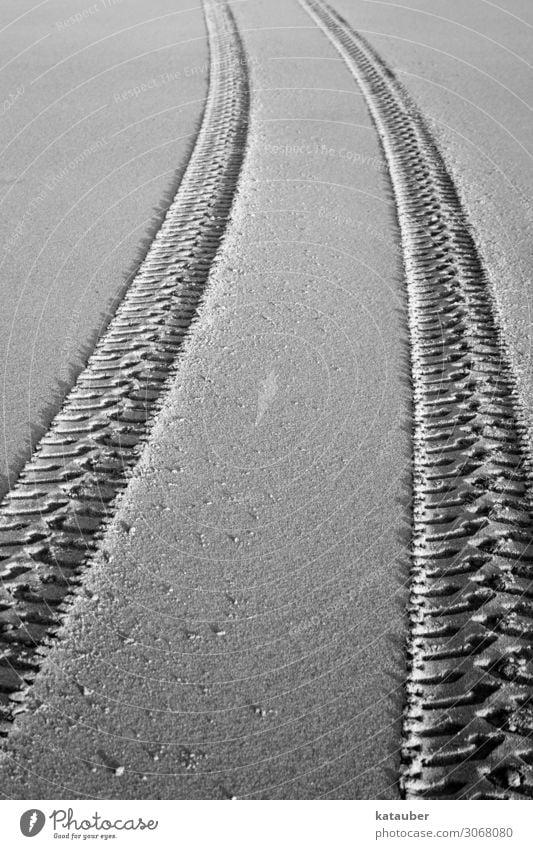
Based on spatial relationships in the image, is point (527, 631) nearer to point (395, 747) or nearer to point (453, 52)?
point (395, 747)

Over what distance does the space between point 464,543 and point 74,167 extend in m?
4.76

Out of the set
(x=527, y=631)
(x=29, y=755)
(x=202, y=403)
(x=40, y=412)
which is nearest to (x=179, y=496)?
(x=202, y=403)

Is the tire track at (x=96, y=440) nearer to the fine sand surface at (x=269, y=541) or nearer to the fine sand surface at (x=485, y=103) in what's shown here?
the fine sand surface at (x=269, y=541)

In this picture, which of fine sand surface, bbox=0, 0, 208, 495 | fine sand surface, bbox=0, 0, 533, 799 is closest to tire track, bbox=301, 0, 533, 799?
fine sand surface, bbox=0, 0, 533, 799

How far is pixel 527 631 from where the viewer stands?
3316 millimetres

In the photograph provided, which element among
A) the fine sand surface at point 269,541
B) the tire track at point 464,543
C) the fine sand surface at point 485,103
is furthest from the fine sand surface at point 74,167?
the fine sand surface at point 485,103

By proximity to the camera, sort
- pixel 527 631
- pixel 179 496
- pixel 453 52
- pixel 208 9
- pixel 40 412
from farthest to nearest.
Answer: pixel 208 9 → pixel 453 52 → pixel 40 412 → pixel 179 496 → pixel 527 631

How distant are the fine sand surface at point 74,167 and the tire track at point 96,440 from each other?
0.14 metres

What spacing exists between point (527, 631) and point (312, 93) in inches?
261

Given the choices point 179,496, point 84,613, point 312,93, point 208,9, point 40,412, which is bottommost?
point 84,613

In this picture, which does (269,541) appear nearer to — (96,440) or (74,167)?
(96,440)

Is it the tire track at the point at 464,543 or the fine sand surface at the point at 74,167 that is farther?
the fine sand surface at the point at 74,167

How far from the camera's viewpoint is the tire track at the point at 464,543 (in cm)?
297

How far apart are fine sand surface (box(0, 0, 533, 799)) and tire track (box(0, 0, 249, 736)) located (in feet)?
0.34
